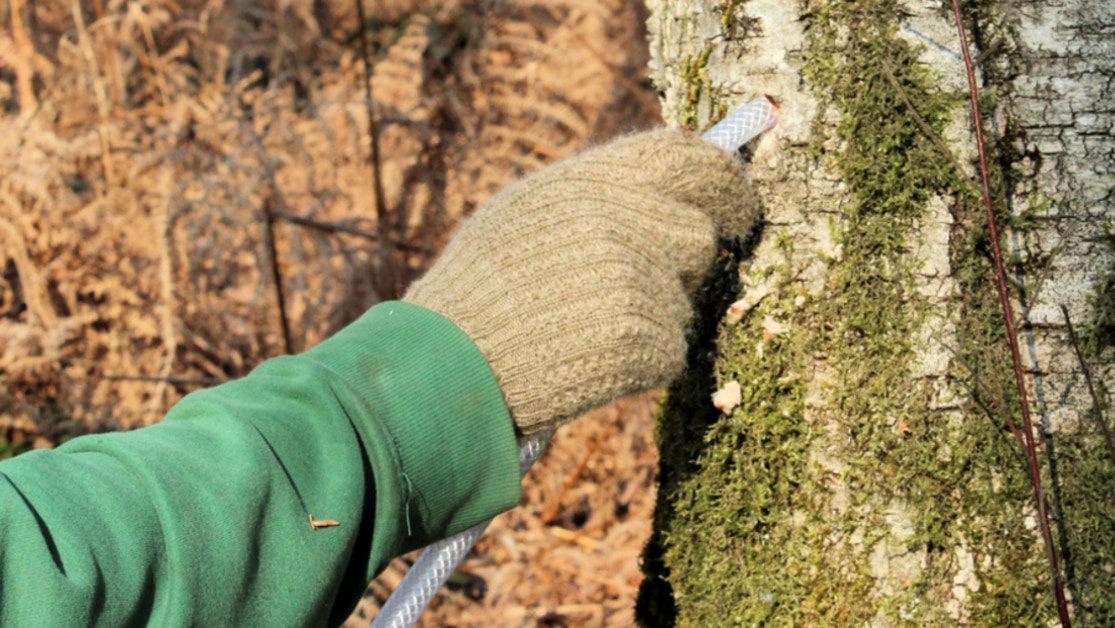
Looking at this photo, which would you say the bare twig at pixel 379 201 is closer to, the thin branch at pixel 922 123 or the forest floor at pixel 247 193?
the forest floor at pixel 247 193

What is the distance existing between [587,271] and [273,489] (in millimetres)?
492

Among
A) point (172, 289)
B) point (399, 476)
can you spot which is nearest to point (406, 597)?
point (399, 476)

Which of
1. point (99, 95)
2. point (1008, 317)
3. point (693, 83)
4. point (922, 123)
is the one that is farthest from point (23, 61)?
point (1008, 317)

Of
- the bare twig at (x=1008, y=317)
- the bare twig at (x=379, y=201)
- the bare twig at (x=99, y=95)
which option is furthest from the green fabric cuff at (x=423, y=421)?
the bare twig at (x=99, y=95)

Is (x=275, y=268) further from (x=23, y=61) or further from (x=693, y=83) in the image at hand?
(x=693, y=83)

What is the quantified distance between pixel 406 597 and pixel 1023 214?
3.42 feet

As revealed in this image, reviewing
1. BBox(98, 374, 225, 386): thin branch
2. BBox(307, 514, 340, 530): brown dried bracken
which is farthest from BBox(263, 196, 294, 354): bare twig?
BBox(307, 514, 340, 530): brown dried bracken

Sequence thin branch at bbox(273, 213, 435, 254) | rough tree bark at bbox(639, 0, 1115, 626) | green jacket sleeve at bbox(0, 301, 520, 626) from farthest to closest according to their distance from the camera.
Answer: thin branch at bbox(273, 213, 435, 254) → rough tree bark at bbox(639, 0, 1115, 626) → green jacket sleeve at bbox(0, 301, 520, 626)

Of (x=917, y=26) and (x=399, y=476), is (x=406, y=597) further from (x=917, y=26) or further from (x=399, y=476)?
(x=917, y=26)

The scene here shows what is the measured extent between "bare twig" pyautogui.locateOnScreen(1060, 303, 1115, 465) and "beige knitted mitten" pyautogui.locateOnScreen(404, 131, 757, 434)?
0.51 meters

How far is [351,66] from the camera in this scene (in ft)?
16.6

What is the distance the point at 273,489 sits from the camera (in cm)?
132

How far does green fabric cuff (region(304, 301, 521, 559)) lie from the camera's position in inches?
55.8

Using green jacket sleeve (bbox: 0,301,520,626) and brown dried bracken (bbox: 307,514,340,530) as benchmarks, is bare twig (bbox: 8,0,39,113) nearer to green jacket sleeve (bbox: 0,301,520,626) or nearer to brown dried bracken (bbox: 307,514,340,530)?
green jacket sleeve (bbox: 0,301,520,626)
